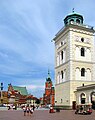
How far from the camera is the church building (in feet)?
178

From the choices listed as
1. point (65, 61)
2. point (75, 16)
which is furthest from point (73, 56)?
point (75, 16)

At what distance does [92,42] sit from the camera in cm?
6053

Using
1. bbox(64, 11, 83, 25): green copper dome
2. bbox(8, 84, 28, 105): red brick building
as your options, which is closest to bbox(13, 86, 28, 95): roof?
bbox(8, 84, 28, 105): red brick building

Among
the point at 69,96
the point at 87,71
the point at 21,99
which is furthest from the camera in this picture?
the point at 21,99

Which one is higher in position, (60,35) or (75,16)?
(75,16)

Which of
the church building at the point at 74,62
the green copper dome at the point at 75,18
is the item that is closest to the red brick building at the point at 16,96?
the church building at the point at 74,62

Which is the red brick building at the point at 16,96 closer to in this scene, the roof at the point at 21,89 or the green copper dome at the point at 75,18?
the roof at the point at 21,89

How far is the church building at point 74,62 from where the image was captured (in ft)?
178

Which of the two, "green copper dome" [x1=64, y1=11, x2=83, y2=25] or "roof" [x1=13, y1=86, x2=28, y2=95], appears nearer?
"green copper dome" [x1=64, y1=11, x2=83, y2=25]

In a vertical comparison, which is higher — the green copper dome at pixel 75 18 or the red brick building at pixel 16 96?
the green copper dome at pixel 75 18

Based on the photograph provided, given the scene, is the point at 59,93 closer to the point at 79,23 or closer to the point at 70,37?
the point at 70,37

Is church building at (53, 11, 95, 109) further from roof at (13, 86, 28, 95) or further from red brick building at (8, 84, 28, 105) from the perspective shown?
roof at (13, 86, 28, 95)

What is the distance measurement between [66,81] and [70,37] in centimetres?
1061

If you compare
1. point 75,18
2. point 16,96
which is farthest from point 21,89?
point 75,18
